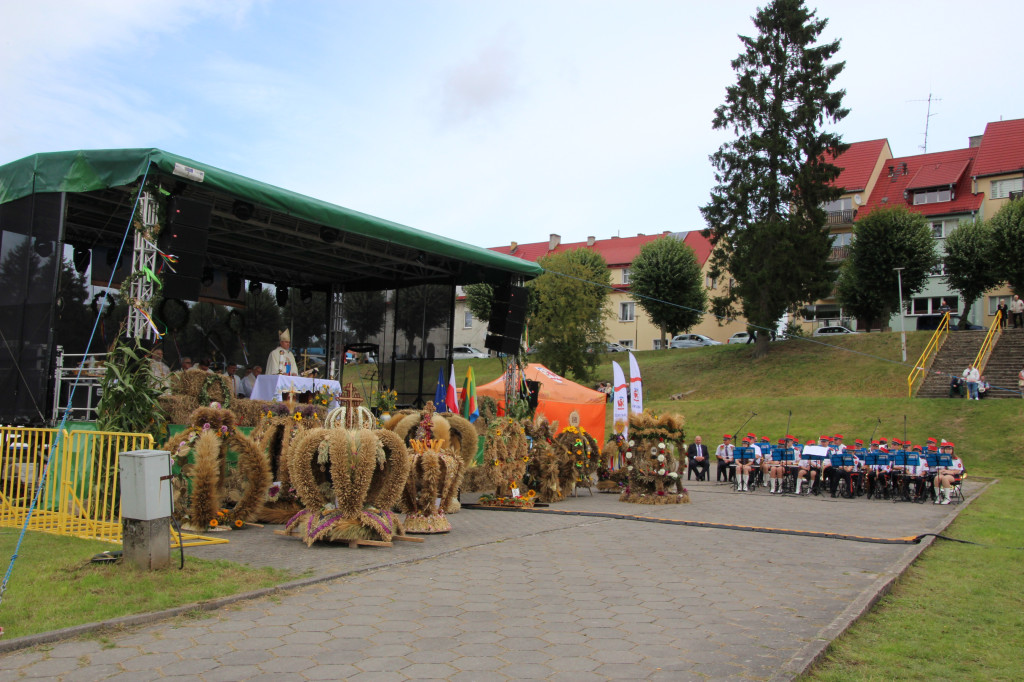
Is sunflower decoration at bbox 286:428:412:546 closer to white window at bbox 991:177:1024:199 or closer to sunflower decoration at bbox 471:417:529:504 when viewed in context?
sunflower decoration at bbox 471:417:529:504

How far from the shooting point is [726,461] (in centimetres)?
2003

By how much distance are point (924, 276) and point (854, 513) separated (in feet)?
111

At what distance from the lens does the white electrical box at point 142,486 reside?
6328mm

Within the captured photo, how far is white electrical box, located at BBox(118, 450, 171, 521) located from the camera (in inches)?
249

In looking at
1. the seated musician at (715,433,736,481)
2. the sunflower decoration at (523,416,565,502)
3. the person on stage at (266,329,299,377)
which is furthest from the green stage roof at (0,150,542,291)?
the seated musician at (715,433,736,481)

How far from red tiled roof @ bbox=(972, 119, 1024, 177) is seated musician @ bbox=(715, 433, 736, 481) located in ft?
128

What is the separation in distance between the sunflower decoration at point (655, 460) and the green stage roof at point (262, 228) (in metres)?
4.77

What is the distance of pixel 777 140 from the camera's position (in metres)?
37.3

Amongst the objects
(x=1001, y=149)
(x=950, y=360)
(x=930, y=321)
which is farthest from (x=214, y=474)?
(x=1001, y=149)

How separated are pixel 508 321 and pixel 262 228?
5.37 meters

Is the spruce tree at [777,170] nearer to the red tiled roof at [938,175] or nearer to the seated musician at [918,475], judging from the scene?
the red tiled roof at [938,175]

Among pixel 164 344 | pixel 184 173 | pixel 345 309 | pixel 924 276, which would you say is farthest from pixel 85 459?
pixel 924 276

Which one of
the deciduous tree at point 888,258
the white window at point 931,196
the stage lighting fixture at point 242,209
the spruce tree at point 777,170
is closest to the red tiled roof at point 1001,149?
the white window at point 931,196

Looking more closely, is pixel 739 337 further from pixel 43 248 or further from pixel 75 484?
pixel 75 484
